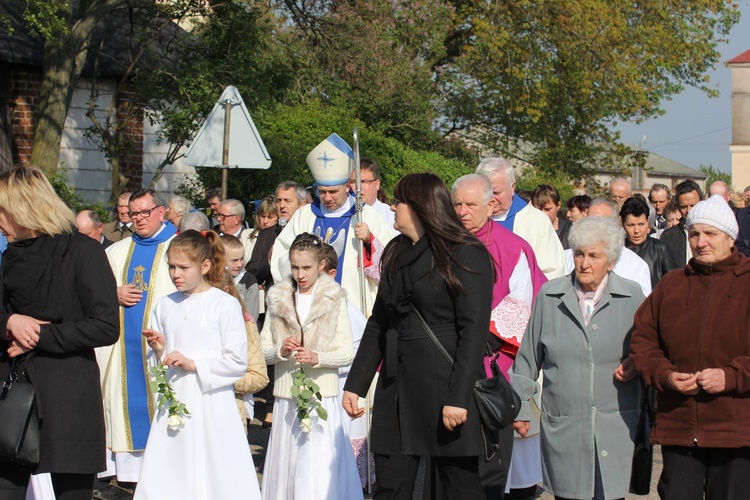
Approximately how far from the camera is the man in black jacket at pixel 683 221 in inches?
430

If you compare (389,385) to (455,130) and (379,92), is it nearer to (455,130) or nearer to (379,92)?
(379,92)

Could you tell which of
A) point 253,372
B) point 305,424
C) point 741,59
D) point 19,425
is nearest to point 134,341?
point 253,372

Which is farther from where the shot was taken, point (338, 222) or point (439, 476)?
point (338, 222)

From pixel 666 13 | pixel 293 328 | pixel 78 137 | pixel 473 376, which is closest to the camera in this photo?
pixel 473 376

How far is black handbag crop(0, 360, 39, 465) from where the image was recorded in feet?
16.1

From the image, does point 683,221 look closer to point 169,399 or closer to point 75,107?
point 169,399

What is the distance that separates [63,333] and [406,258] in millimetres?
1542

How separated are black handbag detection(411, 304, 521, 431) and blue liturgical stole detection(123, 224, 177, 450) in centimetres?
331

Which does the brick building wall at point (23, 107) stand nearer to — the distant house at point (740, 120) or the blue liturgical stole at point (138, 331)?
the blue liturgical stole at point (138, 331)

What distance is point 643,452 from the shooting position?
18.5 ft

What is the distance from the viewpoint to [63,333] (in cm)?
505

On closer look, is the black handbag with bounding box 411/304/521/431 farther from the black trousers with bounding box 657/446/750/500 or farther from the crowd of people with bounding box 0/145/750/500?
the black trousers with bounding box 657/446/750/500

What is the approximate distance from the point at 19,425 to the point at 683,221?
7.76 m

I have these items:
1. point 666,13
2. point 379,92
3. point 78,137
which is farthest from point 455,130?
point 78,137
